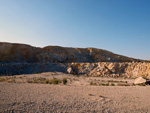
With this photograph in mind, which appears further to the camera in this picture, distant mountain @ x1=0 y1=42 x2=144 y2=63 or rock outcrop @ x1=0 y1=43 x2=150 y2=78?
distant mountain @ x1=0 y1=42 x2=144 y2=63

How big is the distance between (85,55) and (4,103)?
3547 centimetres

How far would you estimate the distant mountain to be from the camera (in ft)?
106

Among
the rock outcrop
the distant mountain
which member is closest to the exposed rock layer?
the rock outcrop

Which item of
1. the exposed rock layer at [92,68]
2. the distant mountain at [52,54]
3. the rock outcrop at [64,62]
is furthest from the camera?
the distant mountain at [52,54]

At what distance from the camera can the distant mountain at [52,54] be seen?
32.4m

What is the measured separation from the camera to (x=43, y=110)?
5168 millimetres

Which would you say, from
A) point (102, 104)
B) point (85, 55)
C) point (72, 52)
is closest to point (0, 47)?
point (72, 52)

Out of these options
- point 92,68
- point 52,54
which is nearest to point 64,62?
point 52,54

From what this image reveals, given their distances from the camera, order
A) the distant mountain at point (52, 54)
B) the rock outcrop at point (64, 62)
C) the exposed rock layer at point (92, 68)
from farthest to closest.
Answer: the distant mountain at point (52, 54), the rock outcrop at point (64, 62), the exposed rock layer at point (92, 68)

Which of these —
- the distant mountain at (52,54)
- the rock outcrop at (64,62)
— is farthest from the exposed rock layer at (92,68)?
the distant mountain at (52,54)

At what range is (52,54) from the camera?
36.2m

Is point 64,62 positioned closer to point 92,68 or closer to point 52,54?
point 52,54

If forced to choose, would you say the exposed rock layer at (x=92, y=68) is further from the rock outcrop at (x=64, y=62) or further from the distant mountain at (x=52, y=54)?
the distant mountain at (x=52, y=54)

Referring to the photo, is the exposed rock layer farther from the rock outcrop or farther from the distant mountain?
the distant mountain
